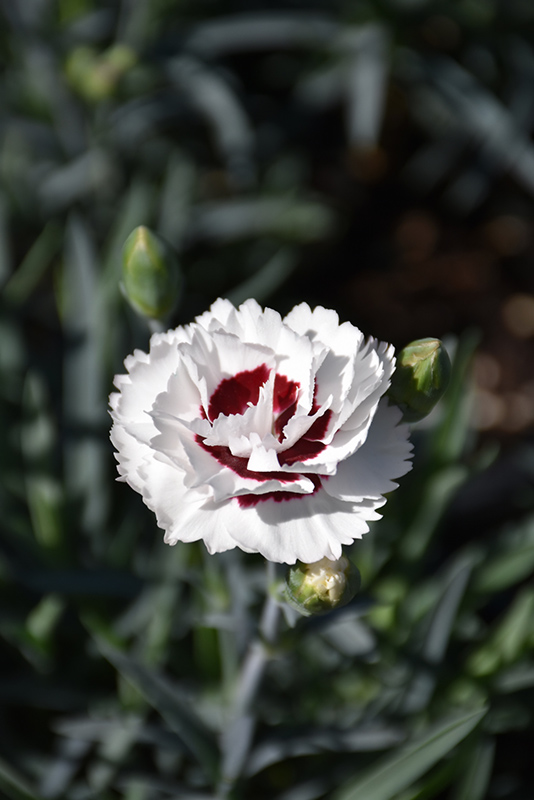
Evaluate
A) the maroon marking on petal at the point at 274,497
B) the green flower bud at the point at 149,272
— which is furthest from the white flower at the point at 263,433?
the green flower bud at the point at 149,272

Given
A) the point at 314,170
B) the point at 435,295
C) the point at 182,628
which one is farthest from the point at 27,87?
the point at 182,628

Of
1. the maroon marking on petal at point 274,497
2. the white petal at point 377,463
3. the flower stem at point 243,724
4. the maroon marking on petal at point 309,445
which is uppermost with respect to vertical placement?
the maroon marking on petal at point 309,445

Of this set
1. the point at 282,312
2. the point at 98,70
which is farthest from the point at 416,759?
the point at 98,70

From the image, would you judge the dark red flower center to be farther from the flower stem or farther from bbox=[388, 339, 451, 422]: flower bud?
the flower stem

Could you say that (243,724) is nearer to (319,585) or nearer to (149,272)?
(319,585)

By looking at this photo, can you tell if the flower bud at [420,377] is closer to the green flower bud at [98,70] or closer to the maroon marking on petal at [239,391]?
the maroon marking on petal at [239,391]

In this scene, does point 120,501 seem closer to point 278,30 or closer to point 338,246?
point 338,246
